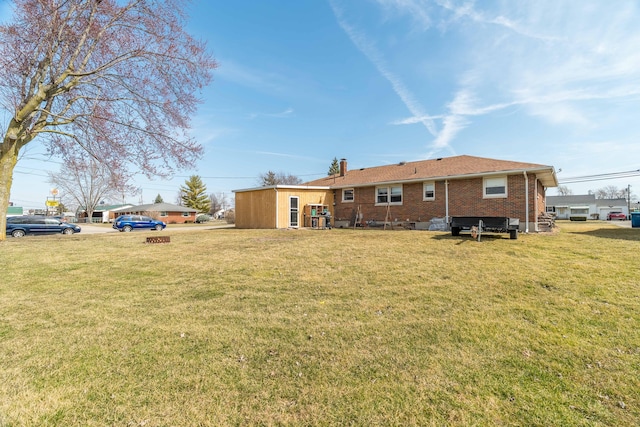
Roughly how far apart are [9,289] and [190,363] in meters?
5.10

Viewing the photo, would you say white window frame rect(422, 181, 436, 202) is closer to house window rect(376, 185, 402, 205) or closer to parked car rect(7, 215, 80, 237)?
house window rect(376, 185, 402, 205)

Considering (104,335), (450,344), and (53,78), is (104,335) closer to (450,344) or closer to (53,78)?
(450,344)

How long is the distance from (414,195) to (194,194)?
Result: 50.5 meters

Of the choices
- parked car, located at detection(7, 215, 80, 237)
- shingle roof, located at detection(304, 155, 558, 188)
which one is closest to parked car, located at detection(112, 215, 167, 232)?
parked car, located at detection(7, 215, 80, 237)

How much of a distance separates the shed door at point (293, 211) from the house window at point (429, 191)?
8.40 metres

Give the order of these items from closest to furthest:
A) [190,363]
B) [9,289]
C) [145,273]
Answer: [190,363], [9,289], [145,273]

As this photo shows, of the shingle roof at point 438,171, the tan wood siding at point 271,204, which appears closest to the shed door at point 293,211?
the tan wood siding at point 271,204

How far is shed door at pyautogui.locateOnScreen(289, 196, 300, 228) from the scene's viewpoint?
1991 cm

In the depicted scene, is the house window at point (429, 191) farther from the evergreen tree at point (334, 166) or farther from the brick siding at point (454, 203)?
the evergreen tree at point (334, 166)

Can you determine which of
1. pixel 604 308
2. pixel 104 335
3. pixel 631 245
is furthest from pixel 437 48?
pixel 104 335

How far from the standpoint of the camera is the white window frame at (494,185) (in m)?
14.3

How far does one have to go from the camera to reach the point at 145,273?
6410mm

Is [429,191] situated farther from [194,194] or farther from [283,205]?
[194,194]

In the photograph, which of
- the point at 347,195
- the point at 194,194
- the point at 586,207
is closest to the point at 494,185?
the point at 347,195
